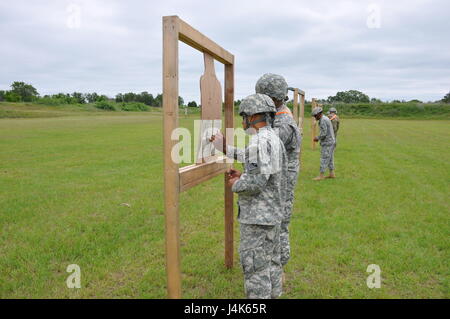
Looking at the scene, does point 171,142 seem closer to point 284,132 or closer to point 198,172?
point 198,172

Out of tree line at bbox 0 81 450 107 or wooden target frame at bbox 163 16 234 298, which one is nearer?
wooden target frame at bbox 163 16 234 298

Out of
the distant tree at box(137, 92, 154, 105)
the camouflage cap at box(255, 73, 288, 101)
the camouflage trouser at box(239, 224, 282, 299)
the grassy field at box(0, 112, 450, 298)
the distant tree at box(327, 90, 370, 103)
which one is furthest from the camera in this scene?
the distant tree at box(137, 92, 154, 105)

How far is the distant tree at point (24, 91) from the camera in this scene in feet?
287

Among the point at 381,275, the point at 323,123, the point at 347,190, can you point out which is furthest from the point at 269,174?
the point at 323,123

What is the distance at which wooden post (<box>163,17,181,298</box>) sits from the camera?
253 cm

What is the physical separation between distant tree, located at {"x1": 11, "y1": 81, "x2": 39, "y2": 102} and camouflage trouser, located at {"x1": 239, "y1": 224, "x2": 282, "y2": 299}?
97.6 m

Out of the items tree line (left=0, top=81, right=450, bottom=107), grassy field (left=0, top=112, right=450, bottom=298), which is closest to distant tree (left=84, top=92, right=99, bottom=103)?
tree line (left=0, top=81, right=450, bottom=107)

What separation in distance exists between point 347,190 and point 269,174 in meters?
6.11

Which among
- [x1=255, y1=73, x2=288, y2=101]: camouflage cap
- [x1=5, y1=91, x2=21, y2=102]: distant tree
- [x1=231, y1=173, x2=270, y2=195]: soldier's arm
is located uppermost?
[x1=5, y1=91, x2=21, y2=102]: distant tree

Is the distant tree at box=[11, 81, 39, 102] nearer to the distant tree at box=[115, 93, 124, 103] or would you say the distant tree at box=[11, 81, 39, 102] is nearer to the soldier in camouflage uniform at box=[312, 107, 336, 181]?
the distant tree at box=[115, 93, 124, 103]

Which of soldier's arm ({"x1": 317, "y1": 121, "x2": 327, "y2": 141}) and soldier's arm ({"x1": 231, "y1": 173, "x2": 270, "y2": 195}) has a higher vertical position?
soldier's arm ({"x1": 317, "y1": 121, "x2": 327, "y2": 141})
